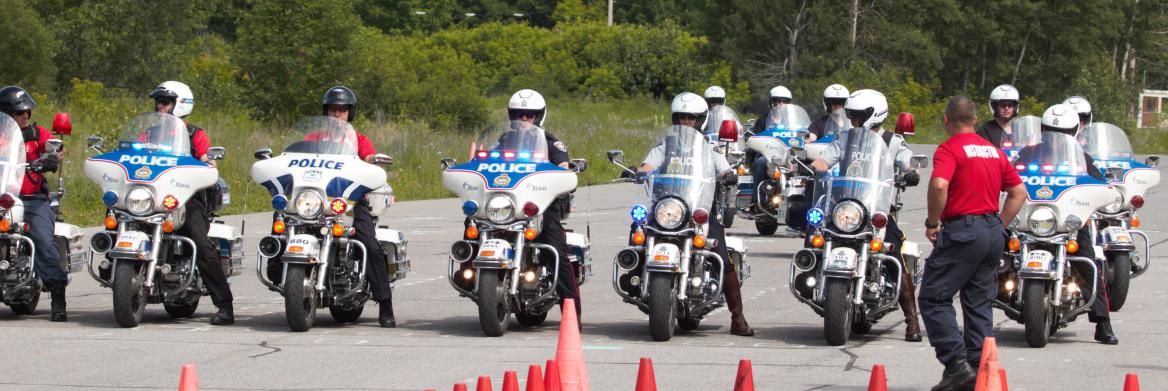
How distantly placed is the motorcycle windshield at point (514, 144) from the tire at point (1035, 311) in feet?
11.0

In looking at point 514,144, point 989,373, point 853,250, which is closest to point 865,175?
point 853,250

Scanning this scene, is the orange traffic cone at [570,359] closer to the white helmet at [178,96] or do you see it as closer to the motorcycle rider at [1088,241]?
the motorcycle rider at [1088,241]

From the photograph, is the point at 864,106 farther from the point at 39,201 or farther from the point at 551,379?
the point at 39,201

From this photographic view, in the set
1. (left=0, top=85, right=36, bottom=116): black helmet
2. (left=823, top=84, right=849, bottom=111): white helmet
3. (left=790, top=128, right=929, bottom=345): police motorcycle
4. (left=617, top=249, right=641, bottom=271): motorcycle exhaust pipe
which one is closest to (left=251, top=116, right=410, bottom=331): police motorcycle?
(left=617, top=249, right=641, bottom=271): motorcycle exhaust pipe

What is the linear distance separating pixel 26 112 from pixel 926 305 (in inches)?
271

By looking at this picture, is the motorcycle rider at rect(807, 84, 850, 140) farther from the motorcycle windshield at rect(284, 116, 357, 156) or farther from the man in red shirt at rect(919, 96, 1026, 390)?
the man in red shirt at rect(919, 96, 1026, 390)

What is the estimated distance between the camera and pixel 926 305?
31.3ft

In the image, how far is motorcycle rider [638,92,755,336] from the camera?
12023 mm

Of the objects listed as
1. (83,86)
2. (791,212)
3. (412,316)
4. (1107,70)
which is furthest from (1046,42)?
(412,316)

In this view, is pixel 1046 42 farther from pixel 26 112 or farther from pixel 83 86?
pixel 26 112

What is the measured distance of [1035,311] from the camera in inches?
445

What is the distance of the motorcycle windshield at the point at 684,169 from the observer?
1198cm

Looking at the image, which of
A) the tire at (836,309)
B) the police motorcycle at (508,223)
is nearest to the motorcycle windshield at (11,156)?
the police motorcycle at (508,223)

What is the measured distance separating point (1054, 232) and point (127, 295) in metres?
6.17
